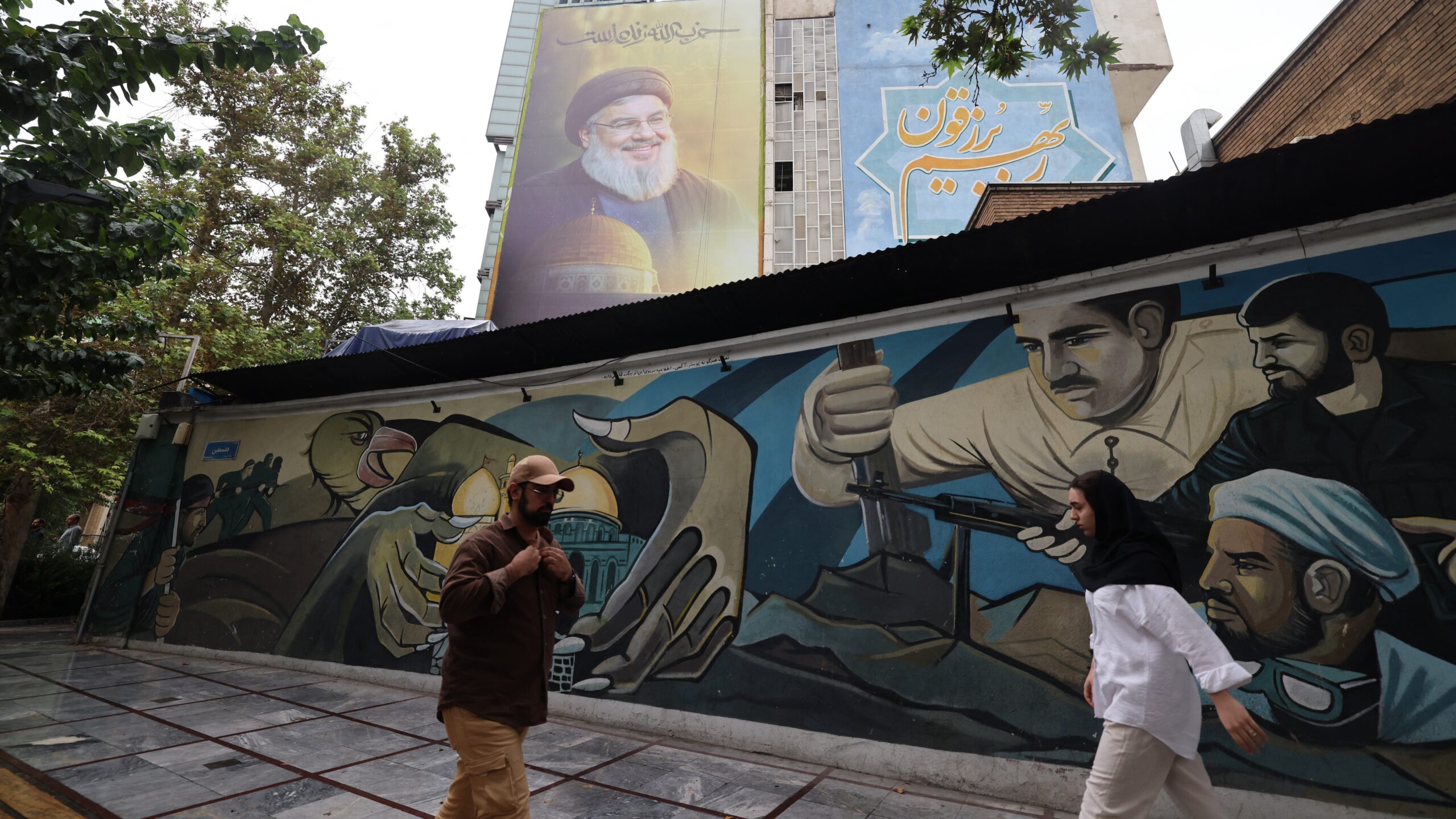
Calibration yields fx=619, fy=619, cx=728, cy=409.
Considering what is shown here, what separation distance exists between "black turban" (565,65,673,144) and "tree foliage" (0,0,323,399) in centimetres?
1689

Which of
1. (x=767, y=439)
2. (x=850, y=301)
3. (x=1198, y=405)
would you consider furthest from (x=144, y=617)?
(x=1198, y=405)

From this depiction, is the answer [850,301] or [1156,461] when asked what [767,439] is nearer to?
[850,301]

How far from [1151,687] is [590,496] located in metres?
4.75

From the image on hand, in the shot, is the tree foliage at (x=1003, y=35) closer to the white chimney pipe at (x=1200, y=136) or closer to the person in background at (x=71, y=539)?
the white chimney pipe at (x=1200, y=136)

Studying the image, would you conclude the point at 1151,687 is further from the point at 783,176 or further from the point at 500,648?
the point at 783,176

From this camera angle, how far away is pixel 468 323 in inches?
413

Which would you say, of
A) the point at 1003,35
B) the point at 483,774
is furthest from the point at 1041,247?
the point at 483,774

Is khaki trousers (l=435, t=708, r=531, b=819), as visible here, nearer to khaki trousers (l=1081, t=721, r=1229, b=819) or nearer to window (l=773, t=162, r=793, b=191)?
khaki trousers (l=1081, t=721, r=1229, b=819)

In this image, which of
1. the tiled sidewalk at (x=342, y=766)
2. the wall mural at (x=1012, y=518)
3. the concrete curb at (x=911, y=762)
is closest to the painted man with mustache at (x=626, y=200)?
the wall mural at (x=1012, y=518)

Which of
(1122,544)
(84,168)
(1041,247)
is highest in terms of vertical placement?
(84,168)

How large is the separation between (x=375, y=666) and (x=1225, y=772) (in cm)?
736

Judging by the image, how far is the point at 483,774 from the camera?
A: 228 centimetres

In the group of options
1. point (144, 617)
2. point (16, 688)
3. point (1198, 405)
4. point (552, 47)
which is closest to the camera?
point (1198, 405)

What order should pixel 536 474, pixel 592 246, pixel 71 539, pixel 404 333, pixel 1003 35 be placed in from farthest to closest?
pixel 592 246, pixel 71 539, pixel 404 333, pixel 1003 35, pixel 536 474
